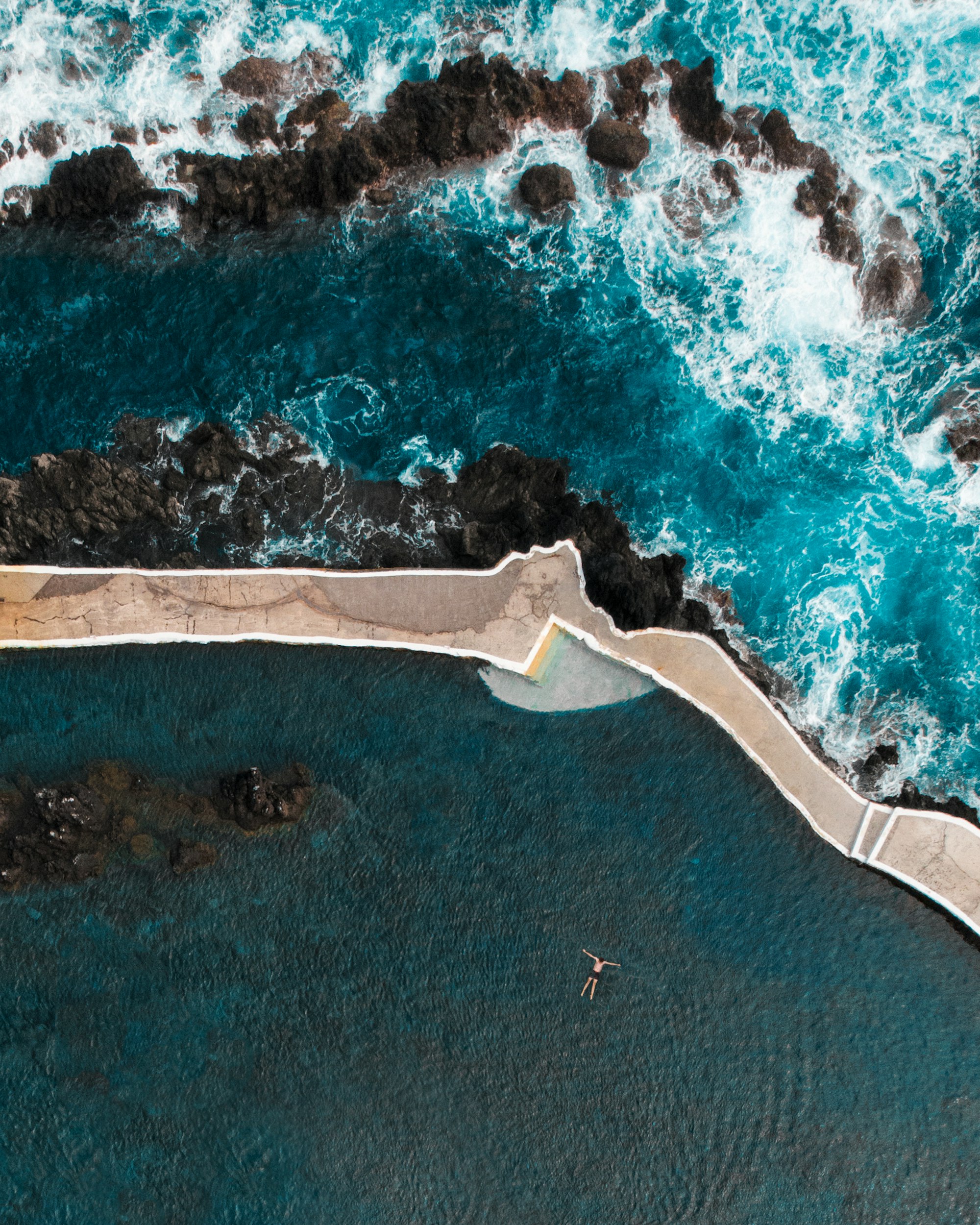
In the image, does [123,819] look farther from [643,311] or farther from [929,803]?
[929,803]

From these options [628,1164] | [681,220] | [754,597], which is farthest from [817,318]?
[628,1164]

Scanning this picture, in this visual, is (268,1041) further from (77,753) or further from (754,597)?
(754,597)

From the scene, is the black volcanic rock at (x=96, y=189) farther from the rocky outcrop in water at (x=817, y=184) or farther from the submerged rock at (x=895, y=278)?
the submerged rock at (x=895, y=278)

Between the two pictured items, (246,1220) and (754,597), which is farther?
(754,597)

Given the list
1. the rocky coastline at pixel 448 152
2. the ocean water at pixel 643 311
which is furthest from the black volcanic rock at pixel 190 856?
the rocky coastline at pixel 448 152

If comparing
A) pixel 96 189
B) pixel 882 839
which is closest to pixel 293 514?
pixel 96 189

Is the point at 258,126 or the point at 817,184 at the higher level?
the point at 817,184
